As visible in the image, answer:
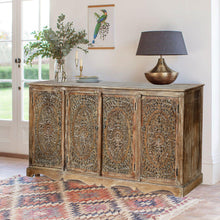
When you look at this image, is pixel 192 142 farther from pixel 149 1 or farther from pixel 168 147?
pixel 149 1

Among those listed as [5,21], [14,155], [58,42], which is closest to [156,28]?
[58,42]

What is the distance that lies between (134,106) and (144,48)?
585mm

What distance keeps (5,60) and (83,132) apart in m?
1.94

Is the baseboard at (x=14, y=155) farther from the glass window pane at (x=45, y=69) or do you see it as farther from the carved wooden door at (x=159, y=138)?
the carved wooden door at (x=159, y=138)

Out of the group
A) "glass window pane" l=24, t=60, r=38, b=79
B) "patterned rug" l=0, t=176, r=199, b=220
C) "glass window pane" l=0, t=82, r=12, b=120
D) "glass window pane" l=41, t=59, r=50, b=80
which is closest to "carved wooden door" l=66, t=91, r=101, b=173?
"patterned rug" l=0, t=176, r=199, b=220

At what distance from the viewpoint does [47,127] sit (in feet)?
15.6

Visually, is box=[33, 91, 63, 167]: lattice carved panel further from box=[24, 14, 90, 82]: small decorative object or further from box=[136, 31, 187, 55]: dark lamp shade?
box=[136, 31, 187, 55]: dark lamp shade

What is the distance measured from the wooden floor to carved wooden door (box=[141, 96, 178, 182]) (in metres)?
0.36

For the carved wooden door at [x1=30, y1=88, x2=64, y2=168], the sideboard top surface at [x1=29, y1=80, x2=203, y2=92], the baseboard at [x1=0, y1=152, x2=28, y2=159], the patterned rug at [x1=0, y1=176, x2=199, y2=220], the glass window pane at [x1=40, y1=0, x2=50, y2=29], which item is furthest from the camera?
the baseboard at [x1=0, y1=152, x2=28, y2=159]

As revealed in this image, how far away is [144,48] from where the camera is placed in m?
4.36

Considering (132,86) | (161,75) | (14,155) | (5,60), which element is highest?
Answer: (5,60)

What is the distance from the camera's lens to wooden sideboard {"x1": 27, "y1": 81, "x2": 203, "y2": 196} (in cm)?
414

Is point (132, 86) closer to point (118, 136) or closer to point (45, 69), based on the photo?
point (118, 136)

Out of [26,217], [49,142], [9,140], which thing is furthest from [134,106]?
[9,140]
